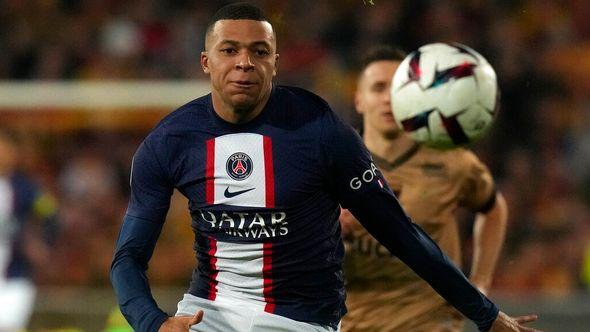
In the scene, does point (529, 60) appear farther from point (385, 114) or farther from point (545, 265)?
point (385, 114)

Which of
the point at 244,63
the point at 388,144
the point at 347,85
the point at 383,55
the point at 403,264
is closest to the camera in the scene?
the point at 244,63

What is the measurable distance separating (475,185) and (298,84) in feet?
14.3

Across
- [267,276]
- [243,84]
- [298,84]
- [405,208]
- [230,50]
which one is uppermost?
[298,84]

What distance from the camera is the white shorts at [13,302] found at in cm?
866

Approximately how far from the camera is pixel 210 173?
3895mm

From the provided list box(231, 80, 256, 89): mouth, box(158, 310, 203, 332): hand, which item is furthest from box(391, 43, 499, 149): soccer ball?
box(158, 310, 203, 332): hand

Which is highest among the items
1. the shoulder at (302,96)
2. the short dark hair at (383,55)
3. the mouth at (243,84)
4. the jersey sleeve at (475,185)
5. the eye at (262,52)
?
the short dark hair at (383,55)

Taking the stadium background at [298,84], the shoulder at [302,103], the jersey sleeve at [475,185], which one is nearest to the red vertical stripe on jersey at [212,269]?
the shoulder at [302,103]

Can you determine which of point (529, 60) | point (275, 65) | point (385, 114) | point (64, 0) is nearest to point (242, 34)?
point (275, 65)

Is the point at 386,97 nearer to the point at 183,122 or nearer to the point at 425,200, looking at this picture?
the point at 425,200

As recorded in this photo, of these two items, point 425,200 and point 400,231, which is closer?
point 400,231

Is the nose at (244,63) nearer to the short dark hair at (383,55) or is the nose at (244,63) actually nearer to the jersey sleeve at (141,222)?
the jersey sleeve at (141,222)

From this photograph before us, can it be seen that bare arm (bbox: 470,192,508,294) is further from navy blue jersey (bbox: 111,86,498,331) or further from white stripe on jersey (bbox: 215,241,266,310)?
white stripe on jersey (bbox: 215,241,266,310)

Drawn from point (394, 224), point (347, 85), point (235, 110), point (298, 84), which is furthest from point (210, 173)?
point (347, 85)
